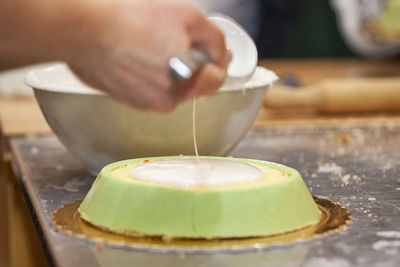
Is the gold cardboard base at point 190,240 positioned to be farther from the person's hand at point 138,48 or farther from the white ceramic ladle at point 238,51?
the white ceramic ladle at point 238,51

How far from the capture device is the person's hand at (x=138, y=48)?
0.52 meters

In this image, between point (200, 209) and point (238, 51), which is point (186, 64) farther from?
point (238, 51)

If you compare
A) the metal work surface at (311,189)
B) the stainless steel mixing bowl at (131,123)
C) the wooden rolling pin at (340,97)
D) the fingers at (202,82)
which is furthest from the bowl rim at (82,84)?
the wooden rolling pin at (340,97)

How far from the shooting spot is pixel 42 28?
1.65 feet

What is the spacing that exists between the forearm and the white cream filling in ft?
0.53

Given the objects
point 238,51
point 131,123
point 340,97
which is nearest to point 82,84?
point 131,123

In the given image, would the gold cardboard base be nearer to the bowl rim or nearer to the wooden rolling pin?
the bowl rim

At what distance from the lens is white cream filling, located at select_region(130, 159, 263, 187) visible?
62 cm

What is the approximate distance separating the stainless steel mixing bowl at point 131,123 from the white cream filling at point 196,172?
13 centimetres

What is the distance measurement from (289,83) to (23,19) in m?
1.17

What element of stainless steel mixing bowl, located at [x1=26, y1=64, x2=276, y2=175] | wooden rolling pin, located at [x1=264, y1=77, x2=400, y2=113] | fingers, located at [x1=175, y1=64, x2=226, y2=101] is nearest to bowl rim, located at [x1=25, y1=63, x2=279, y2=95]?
stainless steel mixing bowl, located at [x1=26, y1=64, x2=276, y2=175]

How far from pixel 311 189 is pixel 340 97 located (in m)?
0.68

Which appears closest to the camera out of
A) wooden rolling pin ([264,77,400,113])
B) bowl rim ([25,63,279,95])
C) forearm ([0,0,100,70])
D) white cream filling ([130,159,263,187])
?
forearm ([0,0,100,70])

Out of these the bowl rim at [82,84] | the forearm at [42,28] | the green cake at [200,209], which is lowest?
the green cake at [200,209]
